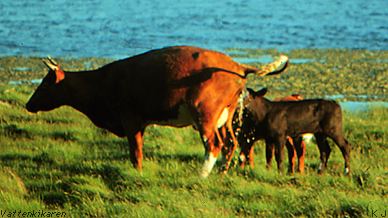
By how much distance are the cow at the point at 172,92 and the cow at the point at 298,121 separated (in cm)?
74

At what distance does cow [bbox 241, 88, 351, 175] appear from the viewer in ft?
41.0

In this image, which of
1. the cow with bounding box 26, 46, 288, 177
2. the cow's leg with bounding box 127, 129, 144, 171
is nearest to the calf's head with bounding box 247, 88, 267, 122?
the cow with bounding box 26, 46, 288, 177

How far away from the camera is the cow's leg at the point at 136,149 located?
1161cm

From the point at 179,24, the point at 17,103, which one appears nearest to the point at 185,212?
the point at 17,103

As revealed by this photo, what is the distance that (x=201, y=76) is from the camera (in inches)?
446

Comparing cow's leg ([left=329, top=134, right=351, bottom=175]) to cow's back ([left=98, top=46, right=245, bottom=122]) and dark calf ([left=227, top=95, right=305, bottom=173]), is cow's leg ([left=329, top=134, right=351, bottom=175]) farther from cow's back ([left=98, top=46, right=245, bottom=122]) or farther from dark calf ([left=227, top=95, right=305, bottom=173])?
cow's back ([left=98, top=46, right=245, bottom=122])

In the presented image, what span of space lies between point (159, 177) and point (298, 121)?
2.70 metres

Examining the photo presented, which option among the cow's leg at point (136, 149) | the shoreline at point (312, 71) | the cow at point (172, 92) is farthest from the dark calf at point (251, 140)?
the shoreline at point (312, 71)

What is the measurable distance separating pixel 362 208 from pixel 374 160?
4166mm

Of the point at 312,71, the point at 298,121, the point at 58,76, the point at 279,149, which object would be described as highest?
the point at 58,76

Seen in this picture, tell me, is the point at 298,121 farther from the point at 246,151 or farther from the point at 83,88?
the point at 83,88

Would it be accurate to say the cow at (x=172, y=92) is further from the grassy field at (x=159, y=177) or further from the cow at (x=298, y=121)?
the cow at (x=298, y=121)

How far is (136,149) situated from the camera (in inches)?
465

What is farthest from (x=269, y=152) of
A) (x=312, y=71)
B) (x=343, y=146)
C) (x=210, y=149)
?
(x=312, y=71)
